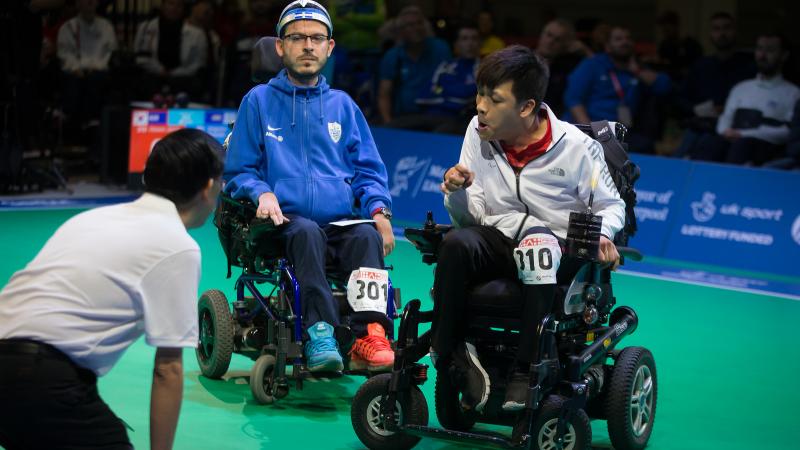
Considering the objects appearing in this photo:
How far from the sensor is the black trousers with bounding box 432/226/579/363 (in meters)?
4.32

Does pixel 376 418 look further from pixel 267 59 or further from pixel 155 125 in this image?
pixel 155 125

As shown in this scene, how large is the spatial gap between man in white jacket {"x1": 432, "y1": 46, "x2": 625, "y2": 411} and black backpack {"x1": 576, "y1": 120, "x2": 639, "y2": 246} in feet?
0.45

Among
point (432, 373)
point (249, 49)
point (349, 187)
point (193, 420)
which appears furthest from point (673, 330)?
point (249, 49)

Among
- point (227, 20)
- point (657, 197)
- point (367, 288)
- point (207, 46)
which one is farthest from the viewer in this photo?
point (227, 20)

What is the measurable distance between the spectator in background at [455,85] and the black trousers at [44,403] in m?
8.51

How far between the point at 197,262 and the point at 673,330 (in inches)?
189

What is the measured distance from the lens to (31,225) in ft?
31.3

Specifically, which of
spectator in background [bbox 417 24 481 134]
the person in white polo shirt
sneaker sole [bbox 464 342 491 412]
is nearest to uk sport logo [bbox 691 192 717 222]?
spectator in background [bbox 417 24 481 134]

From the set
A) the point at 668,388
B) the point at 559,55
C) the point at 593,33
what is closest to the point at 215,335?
the point at 668,388

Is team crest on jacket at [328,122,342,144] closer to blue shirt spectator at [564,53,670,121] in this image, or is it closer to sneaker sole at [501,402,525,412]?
sneaker sole at [501,402,525,412]

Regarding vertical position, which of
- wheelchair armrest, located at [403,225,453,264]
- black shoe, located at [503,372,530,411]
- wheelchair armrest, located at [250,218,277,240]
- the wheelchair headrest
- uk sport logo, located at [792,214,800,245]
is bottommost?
black shoe, located at [503,372,530,411]

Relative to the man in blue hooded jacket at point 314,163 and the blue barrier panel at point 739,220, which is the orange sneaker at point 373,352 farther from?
the blue barrier panel at point 739,220

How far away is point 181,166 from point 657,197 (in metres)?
7.11

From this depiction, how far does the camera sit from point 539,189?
4609 millimetres
